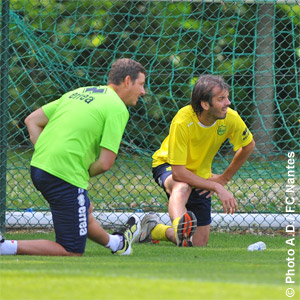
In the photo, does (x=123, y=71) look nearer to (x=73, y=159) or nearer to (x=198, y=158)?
(x=73, y=159)

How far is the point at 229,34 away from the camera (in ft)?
23.8

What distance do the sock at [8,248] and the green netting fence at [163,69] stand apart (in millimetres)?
1913

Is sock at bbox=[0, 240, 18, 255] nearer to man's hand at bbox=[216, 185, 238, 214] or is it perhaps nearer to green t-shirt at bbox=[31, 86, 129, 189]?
green t-shirt at bbox=[31, 86, 129, 189]

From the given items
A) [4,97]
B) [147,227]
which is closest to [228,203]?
[147,227]

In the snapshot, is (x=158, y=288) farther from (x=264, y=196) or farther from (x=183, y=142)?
(x=264, y=196)

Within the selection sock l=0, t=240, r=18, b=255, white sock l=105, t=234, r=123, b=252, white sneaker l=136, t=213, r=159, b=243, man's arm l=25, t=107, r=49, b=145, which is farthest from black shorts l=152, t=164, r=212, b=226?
sock l=0, t=240, r=18, b=255

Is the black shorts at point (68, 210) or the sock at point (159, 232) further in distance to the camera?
the sock at point (159, 232)

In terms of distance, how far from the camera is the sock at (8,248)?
4.62 m

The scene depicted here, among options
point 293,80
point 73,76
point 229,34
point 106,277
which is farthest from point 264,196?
point 106,277

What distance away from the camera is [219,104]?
5633 millimetres

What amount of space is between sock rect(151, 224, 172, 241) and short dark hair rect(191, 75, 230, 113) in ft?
3.12

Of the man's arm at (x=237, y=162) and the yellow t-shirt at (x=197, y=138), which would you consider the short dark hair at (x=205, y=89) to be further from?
the man's arm at (x=237, y=162)

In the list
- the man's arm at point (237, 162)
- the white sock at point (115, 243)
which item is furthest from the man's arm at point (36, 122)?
the man's arm at point (237, 162)

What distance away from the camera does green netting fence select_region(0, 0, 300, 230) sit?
22.3ft
